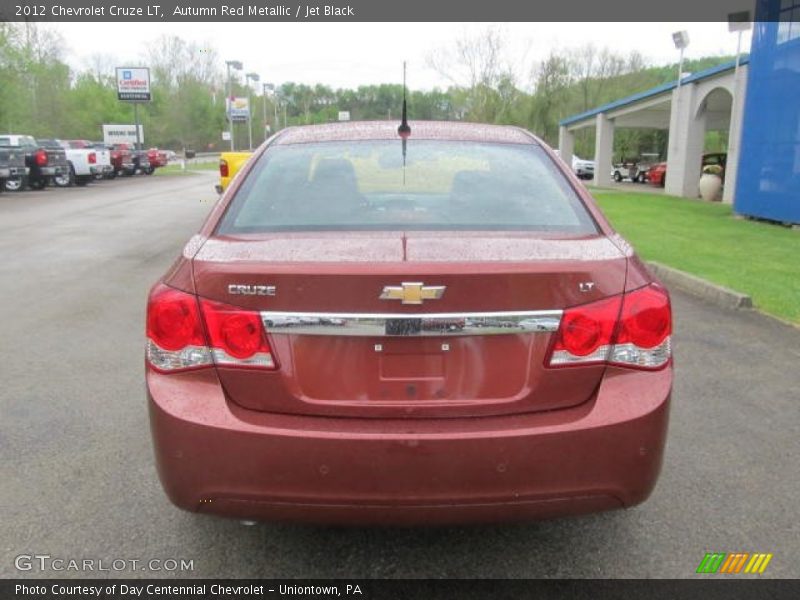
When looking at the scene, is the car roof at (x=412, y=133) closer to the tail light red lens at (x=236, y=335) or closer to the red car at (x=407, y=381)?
the red car at (x=407, y=381)

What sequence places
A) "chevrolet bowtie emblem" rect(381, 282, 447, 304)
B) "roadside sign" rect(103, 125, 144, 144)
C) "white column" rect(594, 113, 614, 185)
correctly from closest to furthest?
1. "chevrolet bowtie emblem" rect(381, 282, 447, 304)
2. "white column" rect(594, 113, 614, 185)
3. "roadside sign" rect(103, 125, 144, 144)

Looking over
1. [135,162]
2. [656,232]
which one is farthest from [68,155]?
[656,232]

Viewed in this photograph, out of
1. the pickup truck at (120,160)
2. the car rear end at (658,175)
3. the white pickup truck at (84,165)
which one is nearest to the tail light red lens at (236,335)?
the white pickup truck at (84,165)

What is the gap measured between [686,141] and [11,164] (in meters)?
22.6

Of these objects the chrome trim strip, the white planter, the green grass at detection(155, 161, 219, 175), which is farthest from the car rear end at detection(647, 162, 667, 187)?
the chrome trim strip

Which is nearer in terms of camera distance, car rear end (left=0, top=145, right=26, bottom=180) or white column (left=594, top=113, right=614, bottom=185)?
car rear end (left=0, top=145, right=26, bottom=180)

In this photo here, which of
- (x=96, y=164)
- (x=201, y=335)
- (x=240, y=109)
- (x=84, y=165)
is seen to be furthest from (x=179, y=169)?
(x=201, y=335)

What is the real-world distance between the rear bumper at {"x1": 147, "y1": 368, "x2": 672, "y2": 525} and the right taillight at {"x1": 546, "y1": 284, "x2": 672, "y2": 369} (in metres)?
0.08

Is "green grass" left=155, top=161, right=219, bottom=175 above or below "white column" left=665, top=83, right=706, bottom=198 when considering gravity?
below

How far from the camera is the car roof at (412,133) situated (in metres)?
3.34

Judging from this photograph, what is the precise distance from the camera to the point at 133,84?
50.4 metres

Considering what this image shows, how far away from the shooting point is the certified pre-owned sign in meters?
50.1

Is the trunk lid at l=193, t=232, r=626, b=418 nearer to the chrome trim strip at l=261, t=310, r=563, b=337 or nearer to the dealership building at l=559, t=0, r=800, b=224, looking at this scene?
the chrome trim strip at l=261, t=310, r=563, b=337

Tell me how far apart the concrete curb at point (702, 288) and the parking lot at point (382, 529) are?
2.28 ft
